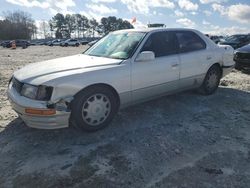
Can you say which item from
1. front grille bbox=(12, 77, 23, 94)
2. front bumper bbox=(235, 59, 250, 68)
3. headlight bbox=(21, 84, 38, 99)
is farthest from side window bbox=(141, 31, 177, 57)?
front bumper bbox=(235, 59, 250, 68)

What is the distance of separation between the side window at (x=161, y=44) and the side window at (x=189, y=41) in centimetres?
19

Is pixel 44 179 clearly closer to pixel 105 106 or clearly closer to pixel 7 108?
pixel 105 106

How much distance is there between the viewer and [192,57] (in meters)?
5.33

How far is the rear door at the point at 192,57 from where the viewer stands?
205 inches

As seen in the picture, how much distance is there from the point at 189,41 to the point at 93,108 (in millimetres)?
2659

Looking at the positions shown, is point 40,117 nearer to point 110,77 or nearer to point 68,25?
point 110,77

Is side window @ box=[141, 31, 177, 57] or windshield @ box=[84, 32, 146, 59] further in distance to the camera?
side window @ box=[141, 31, 177, 57]

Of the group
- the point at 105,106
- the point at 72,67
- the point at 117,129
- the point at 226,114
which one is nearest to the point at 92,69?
the point at 72,67

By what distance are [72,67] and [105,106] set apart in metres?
0.78

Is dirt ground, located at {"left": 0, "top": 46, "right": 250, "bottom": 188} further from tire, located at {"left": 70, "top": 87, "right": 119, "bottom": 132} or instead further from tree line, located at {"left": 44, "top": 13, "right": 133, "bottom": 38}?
tree line, located at {"left": 44, "top": 13, "right": 133, "bottom": 38}

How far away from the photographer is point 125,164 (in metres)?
3.22

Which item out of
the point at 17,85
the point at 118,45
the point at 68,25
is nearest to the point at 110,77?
the point at 118,45

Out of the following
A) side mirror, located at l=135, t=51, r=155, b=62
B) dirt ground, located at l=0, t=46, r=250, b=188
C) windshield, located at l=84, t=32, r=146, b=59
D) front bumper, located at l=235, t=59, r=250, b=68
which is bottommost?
dirt ground, located at l=0, t=46, r=250, b=188

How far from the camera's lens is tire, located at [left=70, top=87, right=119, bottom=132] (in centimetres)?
379
